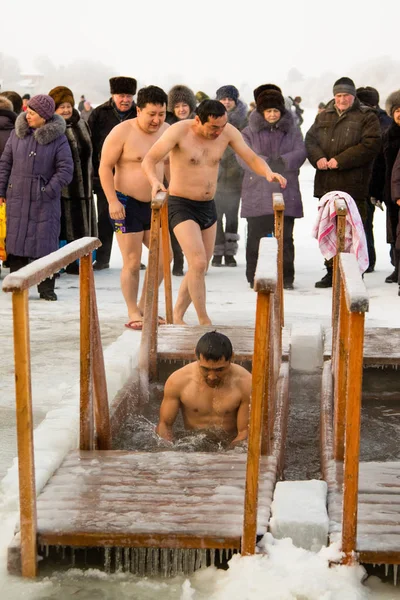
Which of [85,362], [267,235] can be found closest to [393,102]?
[267,235]

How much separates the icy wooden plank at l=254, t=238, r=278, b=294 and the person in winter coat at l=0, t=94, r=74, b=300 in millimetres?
4563

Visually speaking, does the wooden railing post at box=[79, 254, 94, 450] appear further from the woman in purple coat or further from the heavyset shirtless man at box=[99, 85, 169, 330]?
the woman in purple coat

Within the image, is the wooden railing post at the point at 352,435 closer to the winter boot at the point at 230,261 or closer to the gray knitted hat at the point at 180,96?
the gray knitted hat at the point at 180,96

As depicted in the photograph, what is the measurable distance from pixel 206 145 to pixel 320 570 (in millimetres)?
4073

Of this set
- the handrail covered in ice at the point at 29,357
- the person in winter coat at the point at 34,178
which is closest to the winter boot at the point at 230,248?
the person in winter coat at the point at 34,178

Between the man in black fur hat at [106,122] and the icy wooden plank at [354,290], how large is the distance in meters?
5.53

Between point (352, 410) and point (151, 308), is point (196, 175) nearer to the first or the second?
point (151, 308)

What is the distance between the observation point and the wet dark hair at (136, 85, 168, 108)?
269 inches

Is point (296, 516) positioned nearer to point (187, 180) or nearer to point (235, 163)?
point (187, 180)

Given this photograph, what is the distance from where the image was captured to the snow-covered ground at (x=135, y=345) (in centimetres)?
322

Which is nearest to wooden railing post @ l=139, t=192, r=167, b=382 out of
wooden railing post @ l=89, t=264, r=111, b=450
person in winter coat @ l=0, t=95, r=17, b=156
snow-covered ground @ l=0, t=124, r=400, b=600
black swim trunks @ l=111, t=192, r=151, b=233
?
snow-covered ground @ l=0, t=124, r=400, b=600

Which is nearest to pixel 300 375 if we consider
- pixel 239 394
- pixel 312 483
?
pixel 239 394

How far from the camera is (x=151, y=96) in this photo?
6875mm

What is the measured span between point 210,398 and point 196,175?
2257mm
